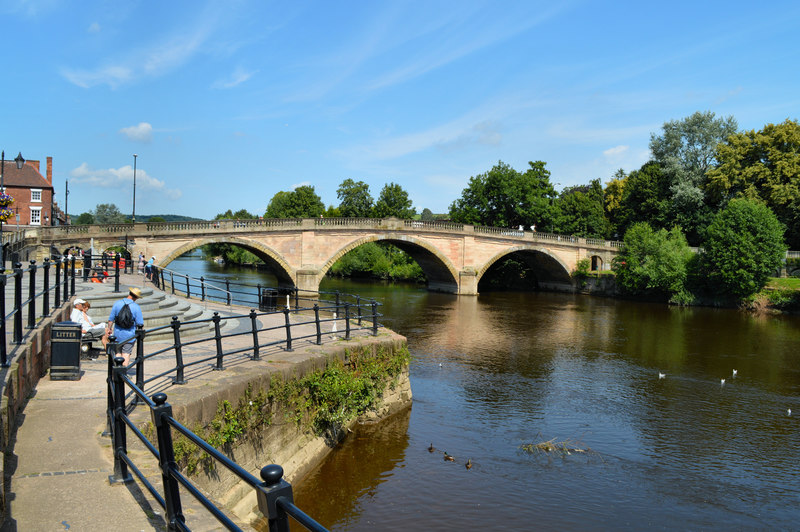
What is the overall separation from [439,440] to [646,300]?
3801 centimetres

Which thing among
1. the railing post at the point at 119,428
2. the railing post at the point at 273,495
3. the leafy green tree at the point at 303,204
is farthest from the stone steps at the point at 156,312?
the leafy green tree at the point at 303,204

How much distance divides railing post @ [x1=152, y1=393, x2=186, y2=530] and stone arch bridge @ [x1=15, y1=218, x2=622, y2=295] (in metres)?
24.8

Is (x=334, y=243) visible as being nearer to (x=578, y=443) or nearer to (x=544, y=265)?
(x=544, y=265)

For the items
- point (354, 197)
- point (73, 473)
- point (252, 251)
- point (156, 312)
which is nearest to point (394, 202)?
point (354, 197)

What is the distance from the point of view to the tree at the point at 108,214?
10225 centimetres

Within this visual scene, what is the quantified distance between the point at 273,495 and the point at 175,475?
142cm

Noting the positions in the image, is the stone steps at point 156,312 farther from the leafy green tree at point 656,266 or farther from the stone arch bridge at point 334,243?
the leafy green tree at point 656,266

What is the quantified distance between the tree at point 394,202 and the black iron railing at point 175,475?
236ft

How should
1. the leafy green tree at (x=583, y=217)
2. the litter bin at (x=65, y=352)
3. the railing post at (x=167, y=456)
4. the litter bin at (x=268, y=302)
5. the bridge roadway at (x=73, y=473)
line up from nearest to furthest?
the railing post at (x=167, y=456)
the bridge roadway at (x=73, y=473)
the litter bin at (x=65, y=352)
the litter bin at (x=268, y=302)
the leafy green tree at (x=583, y=217)

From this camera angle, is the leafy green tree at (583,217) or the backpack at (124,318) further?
the leafy green tree at (583,217)

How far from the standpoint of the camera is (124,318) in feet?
28.0

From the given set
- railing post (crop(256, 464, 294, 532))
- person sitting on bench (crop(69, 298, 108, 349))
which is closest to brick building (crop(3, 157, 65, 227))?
person sitting on bench (crop(69, 298, 108, 349))

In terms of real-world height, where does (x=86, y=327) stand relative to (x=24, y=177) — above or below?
below

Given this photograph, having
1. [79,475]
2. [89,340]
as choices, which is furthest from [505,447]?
[79,475]
